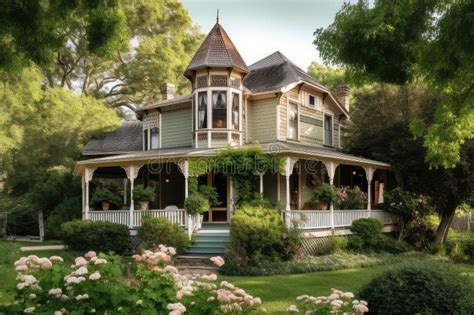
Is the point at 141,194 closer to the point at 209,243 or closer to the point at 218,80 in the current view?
the point at 209,243

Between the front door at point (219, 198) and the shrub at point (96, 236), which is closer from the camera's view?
the shrub at point (96, 236)

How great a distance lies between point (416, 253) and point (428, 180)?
3.89 metres

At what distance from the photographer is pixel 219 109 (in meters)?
19.5

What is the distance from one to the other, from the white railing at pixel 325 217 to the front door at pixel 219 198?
14.2ft

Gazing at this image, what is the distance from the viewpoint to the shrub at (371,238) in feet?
56.2

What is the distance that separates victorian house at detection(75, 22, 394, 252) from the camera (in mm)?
17562

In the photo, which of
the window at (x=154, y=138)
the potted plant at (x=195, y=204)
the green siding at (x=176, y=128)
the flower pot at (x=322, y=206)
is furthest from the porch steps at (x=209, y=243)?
the window at (x=154, y=138)

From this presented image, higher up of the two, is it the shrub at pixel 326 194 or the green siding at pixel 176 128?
the green siding at pixel 176 128

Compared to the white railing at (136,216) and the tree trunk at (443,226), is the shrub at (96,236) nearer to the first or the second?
the white railing at (136,216)

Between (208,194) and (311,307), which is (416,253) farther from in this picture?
(311,307)

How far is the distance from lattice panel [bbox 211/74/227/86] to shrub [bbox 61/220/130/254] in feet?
23.1

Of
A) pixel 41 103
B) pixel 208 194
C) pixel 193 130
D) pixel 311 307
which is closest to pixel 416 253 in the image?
pixel 208 194

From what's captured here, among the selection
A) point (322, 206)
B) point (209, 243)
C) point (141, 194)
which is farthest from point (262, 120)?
point (209, 243)

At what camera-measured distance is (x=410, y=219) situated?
790 inches
